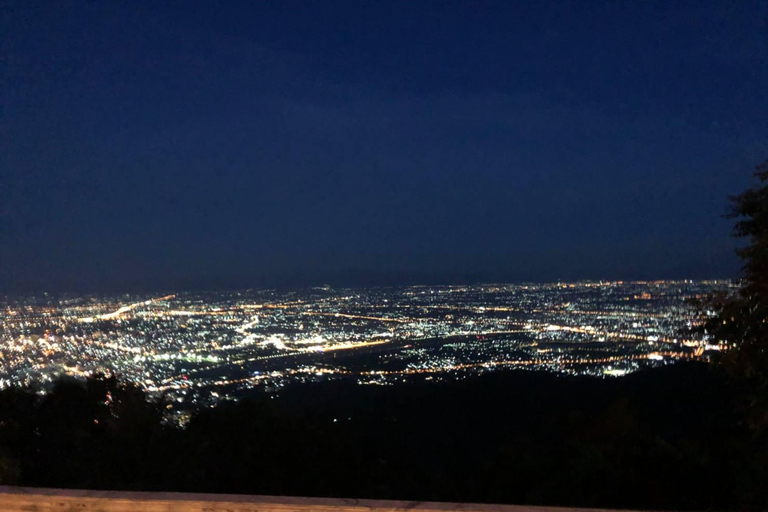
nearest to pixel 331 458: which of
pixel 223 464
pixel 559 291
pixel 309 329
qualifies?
pixel 223 464

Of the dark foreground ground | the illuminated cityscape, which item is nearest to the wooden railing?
the dark foreground ground

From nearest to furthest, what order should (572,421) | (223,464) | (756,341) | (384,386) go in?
(756,341), (223,464), (572,421), (384,386)

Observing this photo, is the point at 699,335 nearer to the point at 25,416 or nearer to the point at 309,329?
the point at 25,416

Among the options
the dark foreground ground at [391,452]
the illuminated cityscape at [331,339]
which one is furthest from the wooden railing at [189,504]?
the illuminated cityscape at [331,339]

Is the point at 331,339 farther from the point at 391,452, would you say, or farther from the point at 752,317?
the point at 752,317

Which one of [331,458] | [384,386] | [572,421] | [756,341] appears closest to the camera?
[756,341]

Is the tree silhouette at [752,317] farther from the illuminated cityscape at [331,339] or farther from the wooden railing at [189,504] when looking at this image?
the wooden railing at [189,504]
